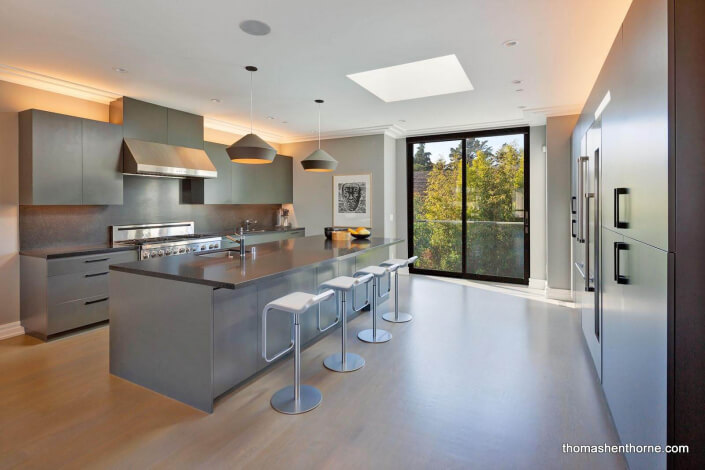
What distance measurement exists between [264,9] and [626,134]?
2.38m

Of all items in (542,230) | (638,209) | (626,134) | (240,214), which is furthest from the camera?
(240,214)

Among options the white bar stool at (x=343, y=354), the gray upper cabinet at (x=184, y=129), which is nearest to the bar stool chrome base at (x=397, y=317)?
the white bar stool at (x=343, y=354)

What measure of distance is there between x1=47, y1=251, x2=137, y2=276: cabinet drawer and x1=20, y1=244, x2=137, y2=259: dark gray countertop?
36mm

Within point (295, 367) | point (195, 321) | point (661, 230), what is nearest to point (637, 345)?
point (661, 230)

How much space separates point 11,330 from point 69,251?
999 mm

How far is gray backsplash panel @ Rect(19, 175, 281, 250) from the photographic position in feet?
13.7

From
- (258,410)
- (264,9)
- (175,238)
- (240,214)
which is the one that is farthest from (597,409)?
(240,214)

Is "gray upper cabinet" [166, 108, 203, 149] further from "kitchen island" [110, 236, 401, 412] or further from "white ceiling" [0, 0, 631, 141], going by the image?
"kitchen island" [110, 236, 401, 412]

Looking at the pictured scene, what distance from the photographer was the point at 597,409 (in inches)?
99.0

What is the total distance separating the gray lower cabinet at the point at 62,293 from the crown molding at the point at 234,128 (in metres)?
2.70

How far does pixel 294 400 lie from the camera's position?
2.60 metres

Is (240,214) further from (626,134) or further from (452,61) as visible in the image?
(626,134)

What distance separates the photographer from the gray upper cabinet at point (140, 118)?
4609 mm

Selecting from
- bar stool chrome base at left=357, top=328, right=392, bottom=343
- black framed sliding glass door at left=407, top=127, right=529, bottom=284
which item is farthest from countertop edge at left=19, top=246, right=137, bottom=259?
black framed sliding glass door at left=407, top=127, right=529, bottom=284
